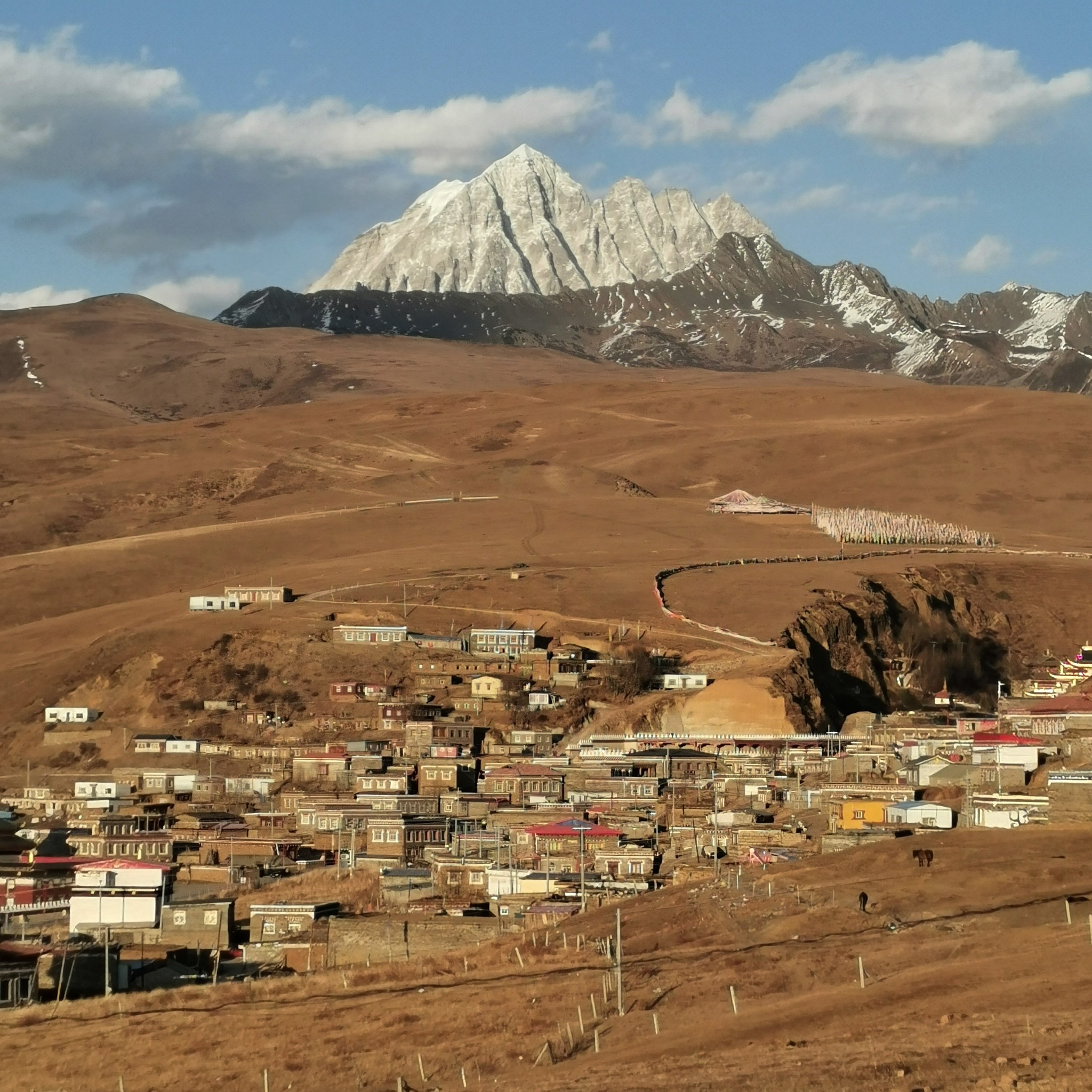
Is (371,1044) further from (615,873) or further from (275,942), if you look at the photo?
(615,873)

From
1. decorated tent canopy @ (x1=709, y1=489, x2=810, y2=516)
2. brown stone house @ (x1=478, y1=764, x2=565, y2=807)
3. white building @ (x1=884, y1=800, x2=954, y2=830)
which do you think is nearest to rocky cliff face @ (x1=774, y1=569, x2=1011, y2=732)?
brown stone house @ (x1=478, y1=764, x2=565, y2=807)

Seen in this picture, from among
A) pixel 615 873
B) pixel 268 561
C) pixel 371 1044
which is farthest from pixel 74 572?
pixel 371 1044

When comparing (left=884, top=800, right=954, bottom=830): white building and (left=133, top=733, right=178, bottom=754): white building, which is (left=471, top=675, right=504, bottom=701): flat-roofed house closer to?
(left=133, top=733, right=178, bottom=754): white building

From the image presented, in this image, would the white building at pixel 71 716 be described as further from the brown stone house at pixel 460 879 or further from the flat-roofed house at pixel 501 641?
the brown stone house at pixel 460 879

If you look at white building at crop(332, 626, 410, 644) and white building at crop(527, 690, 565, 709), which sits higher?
white building at crop(332, 626, 410, 644)

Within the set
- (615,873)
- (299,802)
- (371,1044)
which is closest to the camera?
(371,1044)

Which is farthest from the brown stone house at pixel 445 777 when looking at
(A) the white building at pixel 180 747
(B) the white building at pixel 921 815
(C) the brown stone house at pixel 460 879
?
(B) the white building at pixel 921 815
